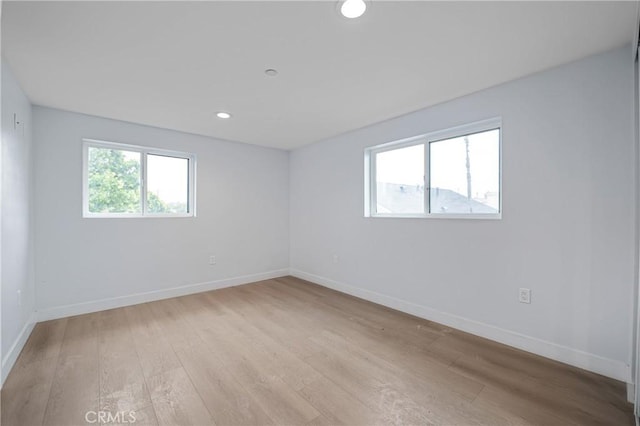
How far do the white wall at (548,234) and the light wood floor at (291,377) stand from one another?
259 mm

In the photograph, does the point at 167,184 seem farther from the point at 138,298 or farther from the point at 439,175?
the point at 439,175

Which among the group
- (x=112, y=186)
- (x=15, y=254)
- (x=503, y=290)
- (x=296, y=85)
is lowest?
(x=503, y=290)

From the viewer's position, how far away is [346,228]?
13.1 feet

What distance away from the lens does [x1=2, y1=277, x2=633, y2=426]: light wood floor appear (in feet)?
5.29

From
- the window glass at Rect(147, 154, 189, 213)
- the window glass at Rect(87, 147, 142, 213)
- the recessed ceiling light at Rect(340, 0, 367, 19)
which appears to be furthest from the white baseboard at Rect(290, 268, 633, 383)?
the window glass at Rect(87, 147, 142, 213)

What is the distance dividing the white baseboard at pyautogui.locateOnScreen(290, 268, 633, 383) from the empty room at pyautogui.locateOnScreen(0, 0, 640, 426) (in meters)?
0.02

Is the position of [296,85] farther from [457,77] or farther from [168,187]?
[168,187]

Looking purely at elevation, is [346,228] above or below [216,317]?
above

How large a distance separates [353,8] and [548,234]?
87.2 inches

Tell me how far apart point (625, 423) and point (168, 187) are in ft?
15.7

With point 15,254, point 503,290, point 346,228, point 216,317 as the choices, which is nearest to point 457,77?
point 503,290

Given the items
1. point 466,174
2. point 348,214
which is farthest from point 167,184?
point 466,174

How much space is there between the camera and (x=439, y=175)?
306cm

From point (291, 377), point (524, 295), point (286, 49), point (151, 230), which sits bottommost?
point (291, 377)
